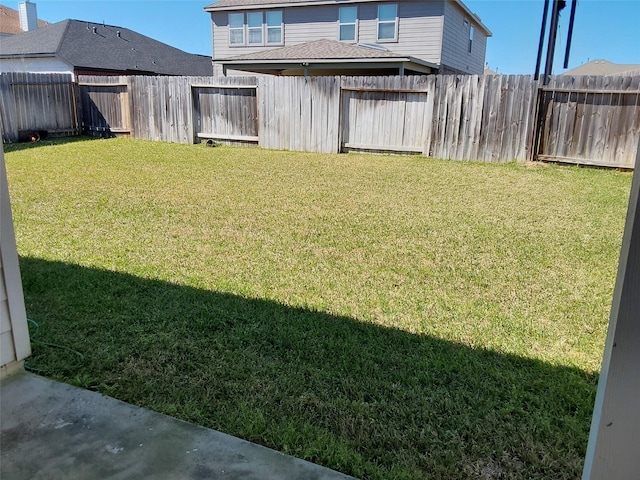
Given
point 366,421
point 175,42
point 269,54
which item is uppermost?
point 175,42

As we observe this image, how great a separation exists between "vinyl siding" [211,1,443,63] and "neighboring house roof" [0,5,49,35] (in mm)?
16573

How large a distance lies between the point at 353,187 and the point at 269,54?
1118cm

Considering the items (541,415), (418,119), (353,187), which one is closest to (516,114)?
(418,119)

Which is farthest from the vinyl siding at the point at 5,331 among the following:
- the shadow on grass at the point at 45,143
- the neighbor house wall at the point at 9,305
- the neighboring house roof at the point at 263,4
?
the neighboring house roof at the point at 263,4

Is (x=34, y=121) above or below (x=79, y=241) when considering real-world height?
above

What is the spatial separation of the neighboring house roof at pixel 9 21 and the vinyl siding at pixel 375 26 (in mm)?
16573

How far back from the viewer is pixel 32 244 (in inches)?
175

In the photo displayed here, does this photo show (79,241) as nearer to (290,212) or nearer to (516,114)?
(290,212)

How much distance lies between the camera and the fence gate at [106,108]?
13.2 m

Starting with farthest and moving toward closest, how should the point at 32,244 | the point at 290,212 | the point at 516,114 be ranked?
the point at 516,114, the point at 290,212, the point at 32,244

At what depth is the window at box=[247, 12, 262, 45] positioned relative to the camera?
18812mm

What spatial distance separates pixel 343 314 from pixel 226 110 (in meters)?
10.0

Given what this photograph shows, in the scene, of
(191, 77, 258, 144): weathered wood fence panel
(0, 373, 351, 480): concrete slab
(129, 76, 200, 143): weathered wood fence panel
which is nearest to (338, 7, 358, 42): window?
(191, 77, 258, 144): weathered wood fence panel

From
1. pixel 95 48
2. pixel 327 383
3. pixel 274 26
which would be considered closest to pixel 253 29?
pixel 274 26
